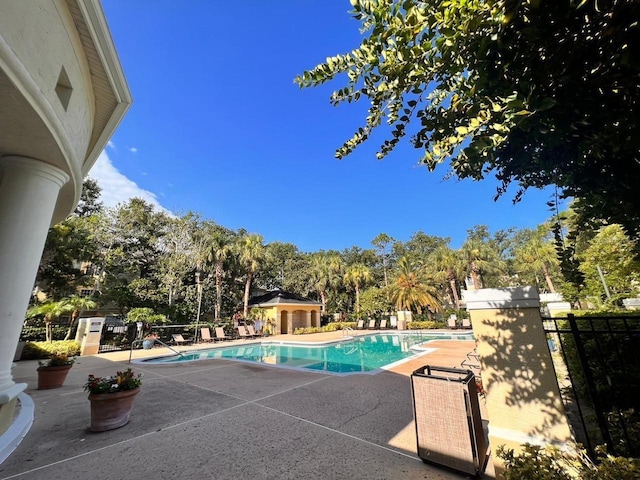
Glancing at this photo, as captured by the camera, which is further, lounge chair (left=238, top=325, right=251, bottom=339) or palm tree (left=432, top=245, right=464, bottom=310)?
palm tree (left=432, top=245, right=464, bottom=310)

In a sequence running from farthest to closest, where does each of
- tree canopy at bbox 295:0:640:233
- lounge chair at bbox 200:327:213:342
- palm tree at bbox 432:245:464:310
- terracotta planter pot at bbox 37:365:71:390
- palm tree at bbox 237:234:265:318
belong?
1. palm tree at bbox 432:245:464:310
2. palm tree at bbox 237:234:265:318
3. lounge chair at bbox 200:327:213:342
4. terracotta planter pot at bbox 37:365:71:390
5. tree canopy at bbox 295:0:640:233

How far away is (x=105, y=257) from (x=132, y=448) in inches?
800

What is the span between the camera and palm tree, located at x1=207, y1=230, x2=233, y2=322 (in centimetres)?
2230

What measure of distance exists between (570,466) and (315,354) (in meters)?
13.8

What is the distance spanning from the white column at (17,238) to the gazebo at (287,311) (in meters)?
20.6

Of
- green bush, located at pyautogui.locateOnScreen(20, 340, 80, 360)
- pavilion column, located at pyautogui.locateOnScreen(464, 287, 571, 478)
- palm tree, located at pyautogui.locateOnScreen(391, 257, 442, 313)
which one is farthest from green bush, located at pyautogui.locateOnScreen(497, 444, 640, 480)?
palm tree, located at pyautogui.locateOnScreen(391, 257, 442, 313)

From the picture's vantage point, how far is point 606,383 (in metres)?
4.01

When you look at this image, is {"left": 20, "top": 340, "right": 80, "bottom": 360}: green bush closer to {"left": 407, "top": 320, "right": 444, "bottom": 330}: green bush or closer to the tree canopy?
the tree canopy

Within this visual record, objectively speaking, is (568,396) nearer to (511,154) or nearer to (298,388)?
(511,154)

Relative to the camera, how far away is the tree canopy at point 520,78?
5.86 feet

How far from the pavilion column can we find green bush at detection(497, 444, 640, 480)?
285 mm

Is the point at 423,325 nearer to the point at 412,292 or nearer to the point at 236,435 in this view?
the point at 412,292

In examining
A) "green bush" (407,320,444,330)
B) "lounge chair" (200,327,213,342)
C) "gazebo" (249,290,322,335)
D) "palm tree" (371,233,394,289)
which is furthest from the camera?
"palm tree" (371,233,394,289)

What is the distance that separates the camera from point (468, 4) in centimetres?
179
